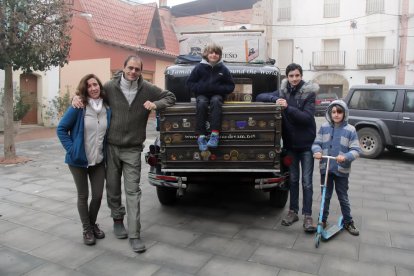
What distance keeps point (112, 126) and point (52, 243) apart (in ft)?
4.70

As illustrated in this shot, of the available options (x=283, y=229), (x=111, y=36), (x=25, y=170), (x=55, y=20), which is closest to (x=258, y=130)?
(x=283, y=229)

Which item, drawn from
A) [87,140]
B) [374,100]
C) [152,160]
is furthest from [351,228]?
[374,100]

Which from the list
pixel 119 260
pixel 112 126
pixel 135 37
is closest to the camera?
pixel 119 260

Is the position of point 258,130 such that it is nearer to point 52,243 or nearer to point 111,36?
point 52,243

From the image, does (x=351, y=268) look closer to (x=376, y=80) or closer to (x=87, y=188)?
(x=87, y=188)

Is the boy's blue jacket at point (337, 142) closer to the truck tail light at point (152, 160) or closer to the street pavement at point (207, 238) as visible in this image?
the street pavement at point (207, 238)

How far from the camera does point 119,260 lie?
3.95 meters

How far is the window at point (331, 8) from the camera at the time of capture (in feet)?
99.3

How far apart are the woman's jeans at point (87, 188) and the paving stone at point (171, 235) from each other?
69 cm

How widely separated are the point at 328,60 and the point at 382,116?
2199 centimetres

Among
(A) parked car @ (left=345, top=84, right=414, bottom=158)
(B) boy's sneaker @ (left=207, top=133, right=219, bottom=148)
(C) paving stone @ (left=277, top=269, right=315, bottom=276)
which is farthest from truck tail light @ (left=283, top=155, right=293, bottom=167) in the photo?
(A) parked car @ (left=345, top=84, right=414, bottom=158)

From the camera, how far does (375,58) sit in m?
29.2

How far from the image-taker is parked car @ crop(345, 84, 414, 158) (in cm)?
947

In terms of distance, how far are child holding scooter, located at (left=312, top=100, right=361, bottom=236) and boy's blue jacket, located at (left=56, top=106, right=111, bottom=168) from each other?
252cm
